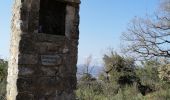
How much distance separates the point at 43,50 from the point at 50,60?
0.19m

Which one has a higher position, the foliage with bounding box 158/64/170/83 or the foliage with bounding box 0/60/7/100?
the foliage with bounding box 0/60/7/100

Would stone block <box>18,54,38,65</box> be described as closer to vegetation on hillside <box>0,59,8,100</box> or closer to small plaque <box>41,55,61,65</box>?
small plaque <box>41,55,61,65</box>

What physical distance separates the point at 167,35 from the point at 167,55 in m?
1.49

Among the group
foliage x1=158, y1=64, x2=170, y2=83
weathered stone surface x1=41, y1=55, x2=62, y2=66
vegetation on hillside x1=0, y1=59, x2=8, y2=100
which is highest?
weathered stone surface x1=41, y1=55, x2=62, y2=66

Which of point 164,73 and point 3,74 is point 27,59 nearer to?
point 3,74

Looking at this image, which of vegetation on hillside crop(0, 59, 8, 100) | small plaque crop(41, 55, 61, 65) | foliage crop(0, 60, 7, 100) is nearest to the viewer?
small plaque crop(41, 55, 61, 65)

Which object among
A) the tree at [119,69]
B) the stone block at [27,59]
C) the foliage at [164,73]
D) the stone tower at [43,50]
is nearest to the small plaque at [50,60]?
the stone tower at [43,50]

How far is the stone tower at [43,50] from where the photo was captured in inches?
173

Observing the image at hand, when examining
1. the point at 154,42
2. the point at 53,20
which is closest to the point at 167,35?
the point at 154,42

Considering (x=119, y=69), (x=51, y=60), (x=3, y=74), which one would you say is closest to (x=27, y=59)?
(x=51, y=60)

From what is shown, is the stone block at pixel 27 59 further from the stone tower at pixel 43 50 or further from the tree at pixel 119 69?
the tree at pixel 119 69

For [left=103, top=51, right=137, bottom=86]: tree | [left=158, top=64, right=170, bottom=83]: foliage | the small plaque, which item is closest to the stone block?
the small plaque

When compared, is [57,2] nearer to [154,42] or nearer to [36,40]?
[36,40]

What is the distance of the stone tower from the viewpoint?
4.40 m
